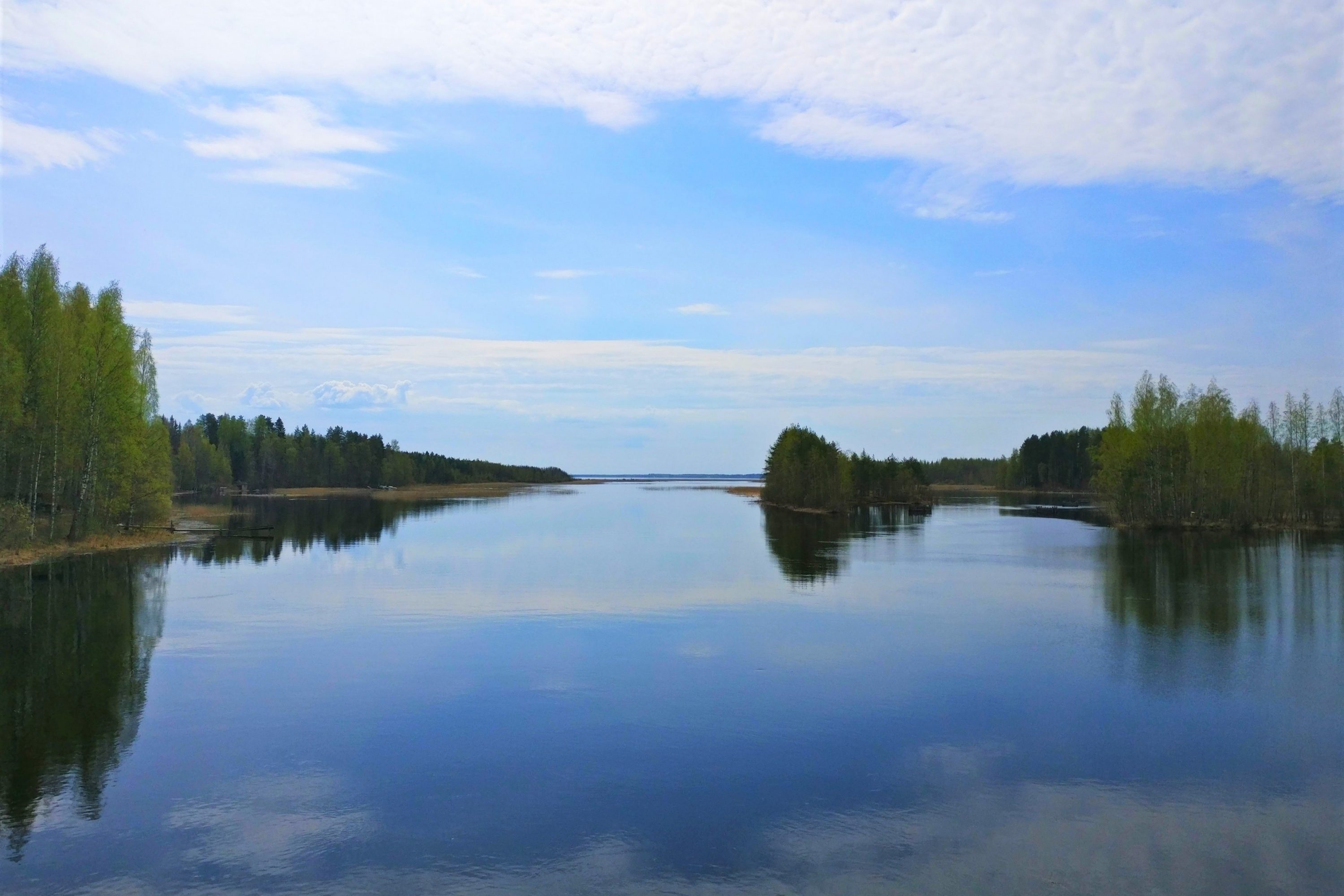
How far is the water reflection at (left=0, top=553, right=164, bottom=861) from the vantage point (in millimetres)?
11781

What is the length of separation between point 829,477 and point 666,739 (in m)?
74.7

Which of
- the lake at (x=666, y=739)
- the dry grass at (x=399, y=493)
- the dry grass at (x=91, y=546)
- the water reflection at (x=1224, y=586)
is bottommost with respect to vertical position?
the lake at (x=666, y=739)

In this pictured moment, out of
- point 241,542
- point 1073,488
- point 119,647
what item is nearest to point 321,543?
point 241,542

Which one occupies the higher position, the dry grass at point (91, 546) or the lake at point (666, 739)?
the dry grass at point (91, 546)

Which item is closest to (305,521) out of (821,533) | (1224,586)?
(821,533)

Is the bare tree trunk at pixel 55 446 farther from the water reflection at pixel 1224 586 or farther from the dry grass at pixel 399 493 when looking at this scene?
the dry grass at pixel 399 493

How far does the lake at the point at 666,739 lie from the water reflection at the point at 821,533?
6829 millimetres

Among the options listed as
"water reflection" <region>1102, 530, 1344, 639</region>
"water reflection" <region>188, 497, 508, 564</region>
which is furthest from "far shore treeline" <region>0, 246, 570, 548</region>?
"water reflection" <region>1102, 530, 1344, 639</region>

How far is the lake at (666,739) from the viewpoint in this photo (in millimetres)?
9758

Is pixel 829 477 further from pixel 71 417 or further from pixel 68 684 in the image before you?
pixel 68 684

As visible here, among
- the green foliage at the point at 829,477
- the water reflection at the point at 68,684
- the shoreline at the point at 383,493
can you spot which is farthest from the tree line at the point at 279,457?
the water reflection at the point at 68,684

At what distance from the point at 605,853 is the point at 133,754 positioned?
774cm

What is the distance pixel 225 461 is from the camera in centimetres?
12900

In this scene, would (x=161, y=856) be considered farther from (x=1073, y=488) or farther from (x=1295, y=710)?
(x=1073, y=488)
